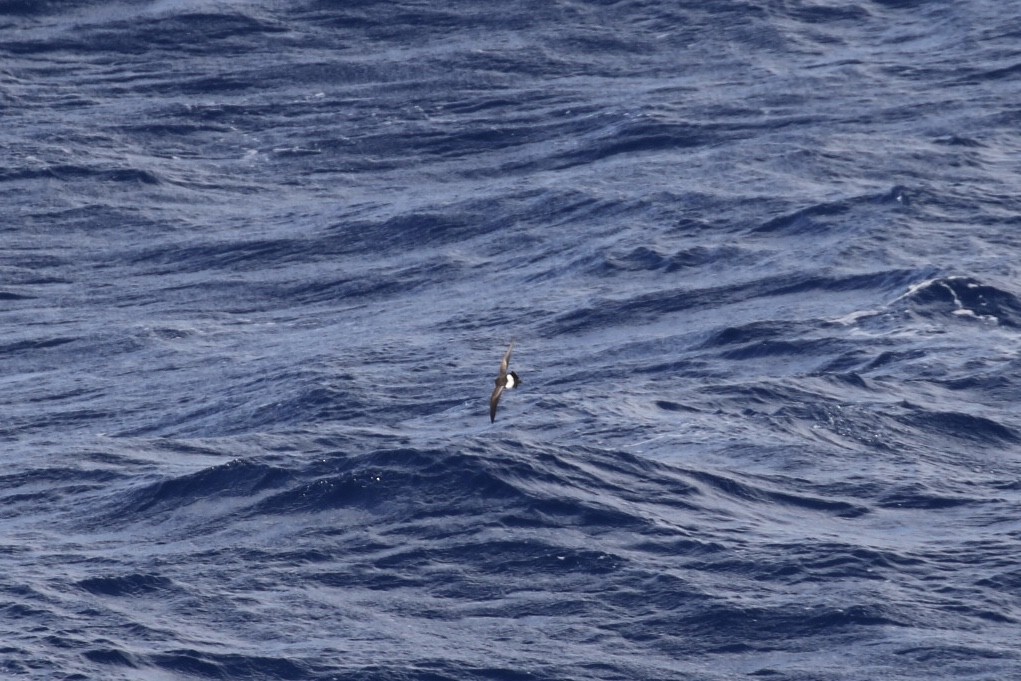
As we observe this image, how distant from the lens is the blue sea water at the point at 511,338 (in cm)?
5134

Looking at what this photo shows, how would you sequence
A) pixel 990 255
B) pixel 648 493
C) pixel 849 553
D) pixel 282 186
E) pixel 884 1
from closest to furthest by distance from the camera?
pixel 849 553 < pixel 648 493 < pixel 990 255 < pixel 282 186 < pixel 884 1

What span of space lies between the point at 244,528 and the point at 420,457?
450 centimetres

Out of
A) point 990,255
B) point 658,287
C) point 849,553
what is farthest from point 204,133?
point 849,553

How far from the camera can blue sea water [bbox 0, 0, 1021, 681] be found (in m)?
51.3

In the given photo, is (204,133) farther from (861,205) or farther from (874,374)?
(874,374)

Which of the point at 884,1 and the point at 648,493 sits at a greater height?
the point at 884,1

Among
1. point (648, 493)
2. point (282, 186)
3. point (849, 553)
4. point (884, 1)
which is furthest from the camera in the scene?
point (884, 1)

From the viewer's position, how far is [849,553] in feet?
174

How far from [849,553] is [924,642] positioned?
395cm

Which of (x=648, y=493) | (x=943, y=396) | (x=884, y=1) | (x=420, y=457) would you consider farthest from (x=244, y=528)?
(x=884, y=1)

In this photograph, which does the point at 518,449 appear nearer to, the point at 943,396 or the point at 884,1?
the point at 943,396

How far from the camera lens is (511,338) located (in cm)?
6662

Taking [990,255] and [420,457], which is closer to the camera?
[420,457]

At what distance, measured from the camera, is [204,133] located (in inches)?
3223
